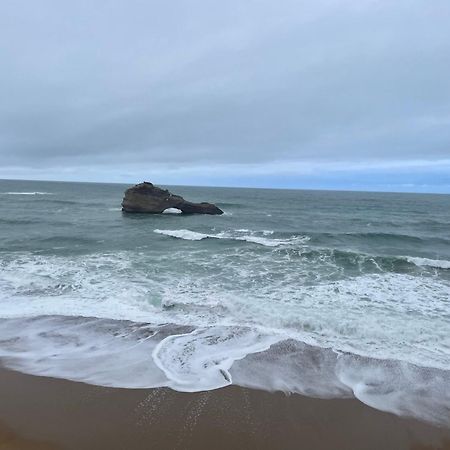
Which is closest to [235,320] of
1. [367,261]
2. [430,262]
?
[367,261]

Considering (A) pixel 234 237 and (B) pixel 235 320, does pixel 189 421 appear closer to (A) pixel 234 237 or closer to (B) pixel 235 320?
(B) pixel 235 320

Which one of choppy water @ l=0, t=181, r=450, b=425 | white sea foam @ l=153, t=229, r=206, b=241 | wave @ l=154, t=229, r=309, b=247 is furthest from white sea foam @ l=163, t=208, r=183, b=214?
choppy water @ l=0, t=181, r=450, b=425

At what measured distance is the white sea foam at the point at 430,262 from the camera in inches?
761

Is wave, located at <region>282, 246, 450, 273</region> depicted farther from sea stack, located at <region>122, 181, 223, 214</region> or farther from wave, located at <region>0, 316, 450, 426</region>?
sea stack, located at <region>122, 181, 223, 214</region>

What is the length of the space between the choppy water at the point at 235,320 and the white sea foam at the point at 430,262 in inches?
4.9

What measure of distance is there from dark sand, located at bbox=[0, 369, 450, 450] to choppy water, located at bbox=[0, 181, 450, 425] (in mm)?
403

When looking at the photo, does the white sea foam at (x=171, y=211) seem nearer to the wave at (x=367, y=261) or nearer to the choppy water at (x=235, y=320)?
the choppy water at (x=235, y=320)

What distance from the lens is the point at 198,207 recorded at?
44562mm

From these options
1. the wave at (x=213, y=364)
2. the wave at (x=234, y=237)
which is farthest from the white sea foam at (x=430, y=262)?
the wave at (x=213, y=364)

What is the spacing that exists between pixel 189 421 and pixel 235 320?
4.71m

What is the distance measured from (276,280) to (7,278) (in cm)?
1065

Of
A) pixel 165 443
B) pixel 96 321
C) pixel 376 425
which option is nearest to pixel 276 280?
pixel 96 321

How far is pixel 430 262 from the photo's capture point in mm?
20031

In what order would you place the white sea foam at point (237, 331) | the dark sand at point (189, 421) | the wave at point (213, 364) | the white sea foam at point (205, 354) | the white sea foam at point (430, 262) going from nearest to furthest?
the dark sand at point (189, 421)
the wave at point (213, 364)
the white sea foam at point (205, 354)
the white sea foam at point (237, 331)
the white sea foam at point (430, 262)
